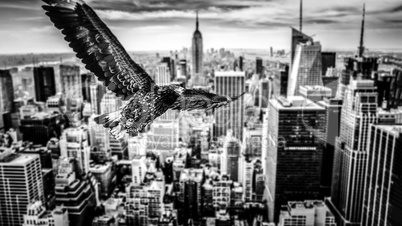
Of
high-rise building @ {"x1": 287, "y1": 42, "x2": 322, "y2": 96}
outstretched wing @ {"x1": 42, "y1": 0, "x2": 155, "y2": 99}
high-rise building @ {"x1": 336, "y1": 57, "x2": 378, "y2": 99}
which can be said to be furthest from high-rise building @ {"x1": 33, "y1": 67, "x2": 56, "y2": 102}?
outstretched wing @ {"x1": 42, "y1": 0, "x2": 155, "y2": 99}

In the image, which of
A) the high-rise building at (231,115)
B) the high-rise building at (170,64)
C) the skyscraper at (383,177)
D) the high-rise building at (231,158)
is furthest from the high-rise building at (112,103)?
the high-rise building at (231,158)

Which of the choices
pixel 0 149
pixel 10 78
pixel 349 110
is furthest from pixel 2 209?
pixel 349 110

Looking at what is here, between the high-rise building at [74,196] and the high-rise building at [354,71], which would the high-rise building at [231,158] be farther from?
the high-rise building at [74,196]

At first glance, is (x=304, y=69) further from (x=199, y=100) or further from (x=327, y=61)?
(x=199, y=100)

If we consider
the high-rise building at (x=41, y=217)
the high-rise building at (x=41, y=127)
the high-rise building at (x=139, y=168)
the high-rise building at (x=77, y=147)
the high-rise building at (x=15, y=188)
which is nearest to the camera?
the high-rise building at (x=41, y=217)

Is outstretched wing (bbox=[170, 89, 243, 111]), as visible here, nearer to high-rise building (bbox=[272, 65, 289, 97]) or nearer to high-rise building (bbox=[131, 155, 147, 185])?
high-rise building (bbox=[131, 155, 147, 185])

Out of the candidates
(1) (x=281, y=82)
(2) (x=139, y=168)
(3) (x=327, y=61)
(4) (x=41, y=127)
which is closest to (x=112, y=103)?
(2) (x=139, y=168)

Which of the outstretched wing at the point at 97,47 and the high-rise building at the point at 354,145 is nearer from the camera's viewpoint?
the outstretched wing at the point at 97,47
